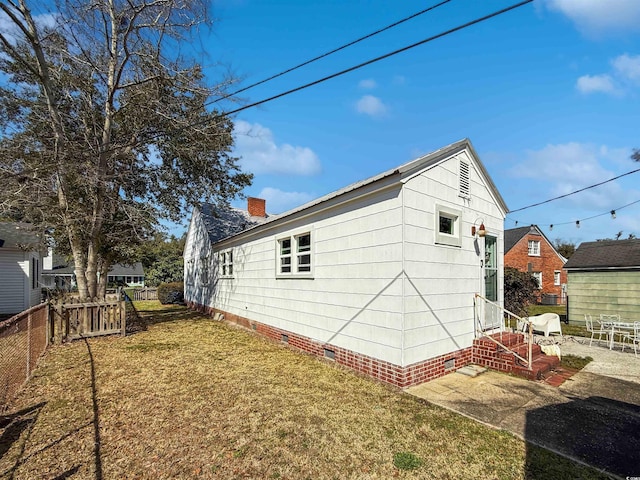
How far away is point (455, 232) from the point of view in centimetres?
664

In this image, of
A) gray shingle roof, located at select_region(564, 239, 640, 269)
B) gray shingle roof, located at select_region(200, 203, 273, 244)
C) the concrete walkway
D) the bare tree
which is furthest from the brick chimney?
gray shingle roof, located at select_region(564, 239, 640, 269)

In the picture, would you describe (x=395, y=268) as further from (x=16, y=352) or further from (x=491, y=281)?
(x=16, y=352)

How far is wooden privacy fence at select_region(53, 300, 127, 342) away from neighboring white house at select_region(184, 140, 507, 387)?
5.04 m

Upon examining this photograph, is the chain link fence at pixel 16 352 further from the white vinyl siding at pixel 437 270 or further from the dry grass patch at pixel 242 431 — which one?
the white vinyl siding at pixel 437 270

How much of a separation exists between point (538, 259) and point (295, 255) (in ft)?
84.8

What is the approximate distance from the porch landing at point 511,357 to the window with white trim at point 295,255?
4.07 metres

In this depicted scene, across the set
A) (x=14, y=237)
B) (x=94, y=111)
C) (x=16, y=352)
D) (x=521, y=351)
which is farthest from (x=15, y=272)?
(x=521, y=351)

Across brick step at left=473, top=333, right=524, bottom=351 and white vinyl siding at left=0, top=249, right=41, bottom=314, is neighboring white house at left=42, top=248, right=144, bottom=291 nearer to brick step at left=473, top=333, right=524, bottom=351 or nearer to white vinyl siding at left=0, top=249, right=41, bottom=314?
white vinyl siding at left=0, top=249, right=41, bottom=314

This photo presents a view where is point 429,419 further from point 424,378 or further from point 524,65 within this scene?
point 524,65

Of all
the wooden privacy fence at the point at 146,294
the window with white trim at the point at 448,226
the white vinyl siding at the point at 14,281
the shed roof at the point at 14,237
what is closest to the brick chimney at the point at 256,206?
the shed roof at the point at 14,237

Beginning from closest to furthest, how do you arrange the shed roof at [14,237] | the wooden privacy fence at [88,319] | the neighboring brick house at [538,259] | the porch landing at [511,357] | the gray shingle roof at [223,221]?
the porch landing at [511,357] → the wooden privacy fence at [88,319] → the shed roof at [14,237] → the gray shingle roof at [223,221] → the neighboring brick house at [538,259]

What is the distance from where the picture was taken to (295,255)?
27.1 ft

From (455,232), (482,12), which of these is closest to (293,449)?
(455,232)

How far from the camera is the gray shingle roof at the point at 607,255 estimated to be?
12234mm
